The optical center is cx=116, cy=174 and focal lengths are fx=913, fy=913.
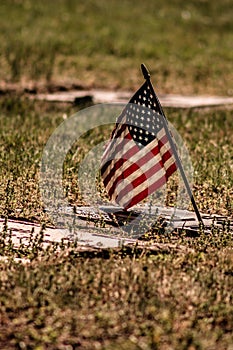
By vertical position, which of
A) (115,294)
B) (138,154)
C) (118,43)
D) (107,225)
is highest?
(118,43)

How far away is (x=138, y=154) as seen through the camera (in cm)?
725

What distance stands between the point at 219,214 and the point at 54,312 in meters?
3.05

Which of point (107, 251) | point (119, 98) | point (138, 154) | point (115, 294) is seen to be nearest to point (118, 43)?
point (119, 98)

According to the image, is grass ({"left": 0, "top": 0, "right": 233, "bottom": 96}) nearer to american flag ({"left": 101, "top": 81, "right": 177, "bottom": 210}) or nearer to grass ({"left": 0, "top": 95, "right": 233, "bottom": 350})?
american flag ({"left": 101, "top": 81, "right": 177, "bottom": 210})

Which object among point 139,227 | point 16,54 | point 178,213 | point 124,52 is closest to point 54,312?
point 139,227

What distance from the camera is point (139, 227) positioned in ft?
23.9

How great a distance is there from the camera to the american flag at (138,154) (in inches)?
289

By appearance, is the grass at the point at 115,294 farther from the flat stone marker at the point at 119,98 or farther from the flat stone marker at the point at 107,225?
the flat stone marker at the point at 119,98

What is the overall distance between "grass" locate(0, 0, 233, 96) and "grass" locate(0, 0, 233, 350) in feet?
0.15

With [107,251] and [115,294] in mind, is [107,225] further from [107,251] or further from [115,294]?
[115,294]

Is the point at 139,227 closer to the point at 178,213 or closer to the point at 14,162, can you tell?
the point at 178,213

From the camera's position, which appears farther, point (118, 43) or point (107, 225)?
point (118, 43)

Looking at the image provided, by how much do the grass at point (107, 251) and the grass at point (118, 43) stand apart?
5cm

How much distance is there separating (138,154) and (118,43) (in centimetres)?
1326
